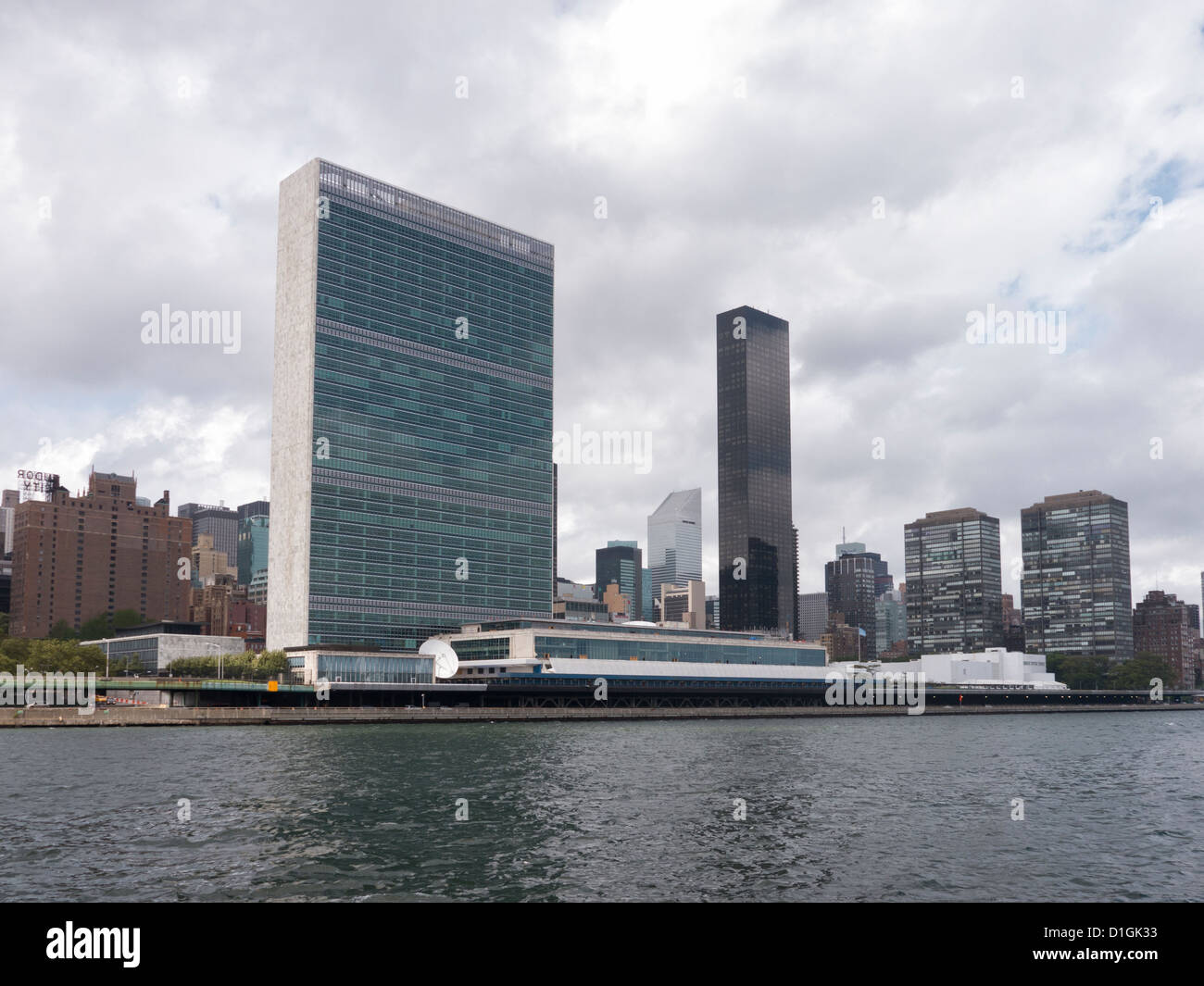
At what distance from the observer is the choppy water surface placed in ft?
118

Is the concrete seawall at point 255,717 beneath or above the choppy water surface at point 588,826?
beneath

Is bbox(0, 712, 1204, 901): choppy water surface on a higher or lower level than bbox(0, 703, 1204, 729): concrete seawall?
higher

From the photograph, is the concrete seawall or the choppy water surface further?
the concrete seawall

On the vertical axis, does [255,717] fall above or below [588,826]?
below

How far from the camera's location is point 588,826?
4822 centimetres

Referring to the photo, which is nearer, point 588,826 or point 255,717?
point 588,826

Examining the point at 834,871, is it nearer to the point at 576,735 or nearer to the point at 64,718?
the point at 576,735

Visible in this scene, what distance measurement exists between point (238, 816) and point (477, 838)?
13691 millimetres

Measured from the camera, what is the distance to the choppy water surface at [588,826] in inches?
1411

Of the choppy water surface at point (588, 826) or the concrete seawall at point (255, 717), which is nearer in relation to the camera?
the choppy water surface at point (588, 826)
